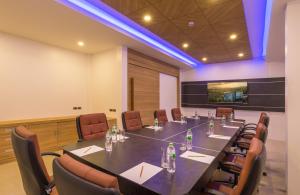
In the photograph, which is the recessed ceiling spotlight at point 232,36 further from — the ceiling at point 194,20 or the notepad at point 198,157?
the notepad at point 198,157

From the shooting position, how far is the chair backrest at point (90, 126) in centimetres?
245

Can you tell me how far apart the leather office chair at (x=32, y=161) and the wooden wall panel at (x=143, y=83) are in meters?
3.44

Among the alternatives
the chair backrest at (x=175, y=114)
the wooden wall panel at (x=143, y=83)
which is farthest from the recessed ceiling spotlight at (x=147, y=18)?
the chair backrest at (x=175, y=114)

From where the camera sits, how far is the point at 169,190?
3.49ft

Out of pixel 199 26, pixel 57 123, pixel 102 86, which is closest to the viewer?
pixel 199 26

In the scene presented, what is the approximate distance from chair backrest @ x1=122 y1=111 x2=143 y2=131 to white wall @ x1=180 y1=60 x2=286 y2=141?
Result: 4521 mm

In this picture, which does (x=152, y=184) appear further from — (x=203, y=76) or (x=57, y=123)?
(x=203, y=76)

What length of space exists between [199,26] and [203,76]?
391 centimetres

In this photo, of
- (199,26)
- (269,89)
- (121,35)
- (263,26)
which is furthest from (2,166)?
(269,89)

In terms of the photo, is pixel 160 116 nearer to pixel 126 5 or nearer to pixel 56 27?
pixel 126 5

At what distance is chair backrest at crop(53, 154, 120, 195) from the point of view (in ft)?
2.07

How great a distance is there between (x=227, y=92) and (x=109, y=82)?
453 centimetres

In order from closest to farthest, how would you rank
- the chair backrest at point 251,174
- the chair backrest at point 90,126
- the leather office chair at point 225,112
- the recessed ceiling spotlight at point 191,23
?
the chair backrest at point 251,174 < the chair backrest at point 90,126 < the recessed ceiling spotlight at point 191,23 < the leather office chair at point 225,112

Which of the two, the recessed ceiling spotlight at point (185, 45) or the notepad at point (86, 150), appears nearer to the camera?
the notepad at point (86, 150)
